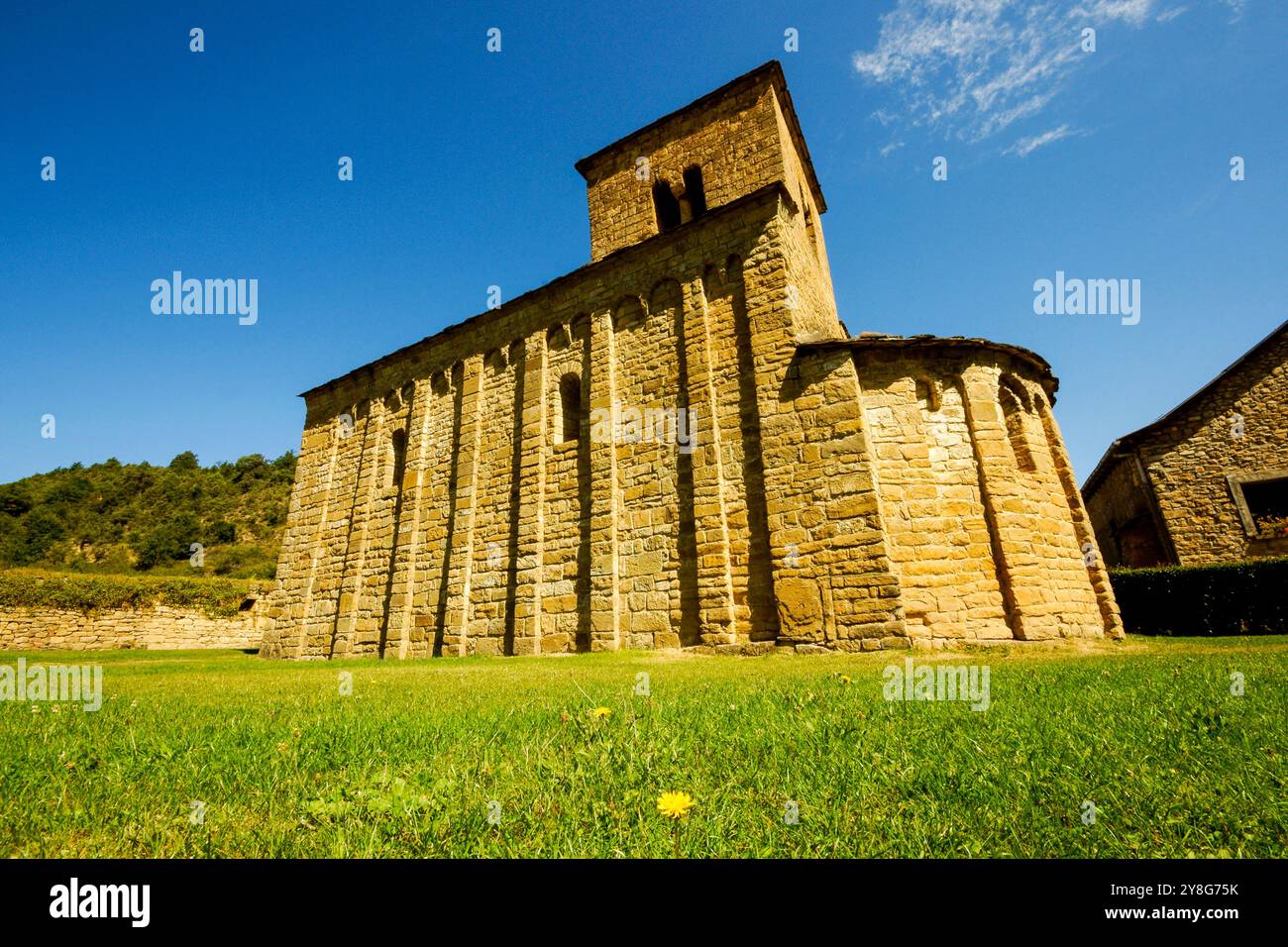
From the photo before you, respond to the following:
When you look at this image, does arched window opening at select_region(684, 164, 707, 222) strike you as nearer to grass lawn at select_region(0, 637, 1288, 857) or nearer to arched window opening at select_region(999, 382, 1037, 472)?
arched window opening at select_region(999, 382, 1037, 472)

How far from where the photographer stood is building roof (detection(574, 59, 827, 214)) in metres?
14.4

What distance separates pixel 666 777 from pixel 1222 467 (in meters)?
22.0

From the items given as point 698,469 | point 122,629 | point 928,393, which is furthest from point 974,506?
point 122,629

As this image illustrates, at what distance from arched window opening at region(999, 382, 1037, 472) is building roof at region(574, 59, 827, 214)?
32.5 feet

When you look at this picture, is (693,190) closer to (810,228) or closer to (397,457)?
(810,228)

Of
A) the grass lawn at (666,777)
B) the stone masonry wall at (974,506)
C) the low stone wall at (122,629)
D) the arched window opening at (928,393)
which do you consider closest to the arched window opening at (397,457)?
the low stone wall at (122,629)

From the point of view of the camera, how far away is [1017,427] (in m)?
10.5

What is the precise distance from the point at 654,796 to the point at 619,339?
11600 mm

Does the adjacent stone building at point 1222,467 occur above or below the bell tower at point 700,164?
below

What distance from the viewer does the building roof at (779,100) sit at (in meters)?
14.4

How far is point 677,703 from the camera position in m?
3.61

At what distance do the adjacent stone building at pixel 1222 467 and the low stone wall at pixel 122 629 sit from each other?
101 ft

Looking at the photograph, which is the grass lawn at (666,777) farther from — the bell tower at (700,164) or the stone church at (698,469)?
the bell tower at (700,164)
